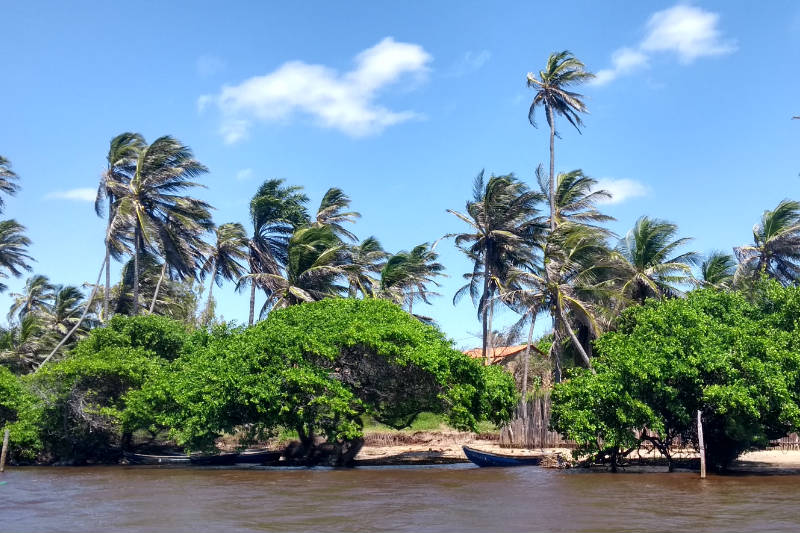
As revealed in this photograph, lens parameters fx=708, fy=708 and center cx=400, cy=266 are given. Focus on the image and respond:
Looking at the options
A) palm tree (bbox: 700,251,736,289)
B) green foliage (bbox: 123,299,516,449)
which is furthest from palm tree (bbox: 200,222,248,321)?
palm tree (bbox: 700,251,736,289)

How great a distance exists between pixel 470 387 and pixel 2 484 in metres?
14.0

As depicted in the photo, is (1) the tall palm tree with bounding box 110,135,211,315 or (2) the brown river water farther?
(1) the tall palm tree with bounding box 110,135,211,315

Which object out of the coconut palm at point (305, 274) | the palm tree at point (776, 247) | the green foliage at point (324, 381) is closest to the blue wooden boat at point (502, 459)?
the green foliage at point (324, 381)

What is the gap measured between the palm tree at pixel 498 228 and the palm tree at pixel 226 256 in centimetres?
1081

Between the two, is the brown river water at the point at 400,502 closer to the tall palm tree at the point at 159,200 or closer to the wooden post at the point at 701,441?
the wooden post at the point at 701,441

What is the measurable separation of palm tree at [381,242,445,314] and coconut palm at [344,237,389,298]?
0.94 meters

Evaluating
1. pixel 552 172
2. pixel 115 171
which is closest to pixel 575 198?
pixel 552 172

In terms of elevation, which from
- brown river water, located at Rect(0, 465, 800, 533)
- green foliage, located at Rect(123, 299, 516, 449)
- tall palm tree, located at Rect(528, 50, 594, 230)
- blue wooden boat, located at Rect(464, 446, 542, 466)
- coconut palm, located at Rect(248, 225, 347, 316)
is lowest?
brown river water, located at Rect(0, 465, 800, 533)

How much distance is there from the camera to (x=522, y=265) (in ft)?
113

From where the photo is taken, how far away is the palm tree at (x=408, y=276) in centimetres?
3534

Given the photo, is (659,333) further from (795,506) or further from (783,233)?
(783,233)

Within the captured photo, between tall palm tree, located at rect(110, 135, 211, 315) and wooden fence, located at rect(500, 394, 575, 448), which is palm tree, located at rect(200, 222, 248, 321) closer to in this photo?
tall palm tree, located at rect(110, 135, 211, 315)

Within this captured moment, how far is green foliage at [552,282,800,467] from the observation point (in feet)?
61.1

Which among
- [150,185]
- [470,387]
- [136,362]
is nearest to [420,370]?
[470,387]
